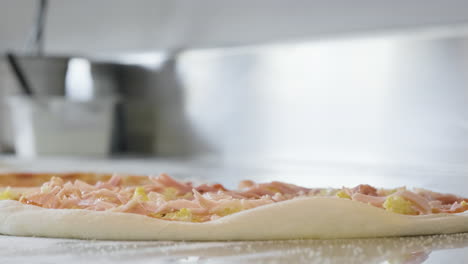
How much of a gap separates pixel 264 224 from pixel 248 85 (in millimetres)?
2208

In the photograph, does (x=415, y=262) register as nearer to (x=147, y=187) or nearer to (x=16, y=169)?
(x=147, y=187)

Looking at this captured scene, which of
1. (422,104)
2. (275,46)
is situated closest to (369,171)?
(422,104)

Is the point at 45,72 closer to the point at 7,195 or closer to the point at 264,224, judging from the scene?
the point at 7,195

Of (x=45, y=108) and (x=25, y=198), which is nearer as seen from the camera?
(x=25, y=198)

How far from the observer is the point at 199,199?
1324 millimetres

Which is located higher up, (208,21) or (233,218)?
(208,21)

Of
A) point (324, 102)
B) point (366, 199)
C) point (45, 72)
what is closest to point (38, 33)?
point (45, 72)

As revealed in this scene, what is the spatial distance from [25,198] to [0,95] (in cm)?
255

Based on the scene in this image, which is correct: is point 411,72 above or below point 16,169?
above

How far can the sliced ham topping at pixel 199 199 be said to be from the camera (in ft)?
4.27

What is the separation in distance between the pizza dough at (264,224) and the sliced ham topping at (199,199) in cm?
5

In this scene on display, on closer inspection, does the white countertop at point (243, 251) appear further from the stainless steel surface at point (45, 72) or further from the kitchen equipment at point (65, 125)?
the stainless steel surface at point (45, 72)

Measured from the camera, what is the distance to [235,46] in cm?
338

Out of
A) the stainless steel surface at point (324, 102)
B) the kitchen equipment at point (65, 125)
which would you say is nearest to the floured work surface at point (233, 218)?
the stainless steel surface at point (324, 102)
